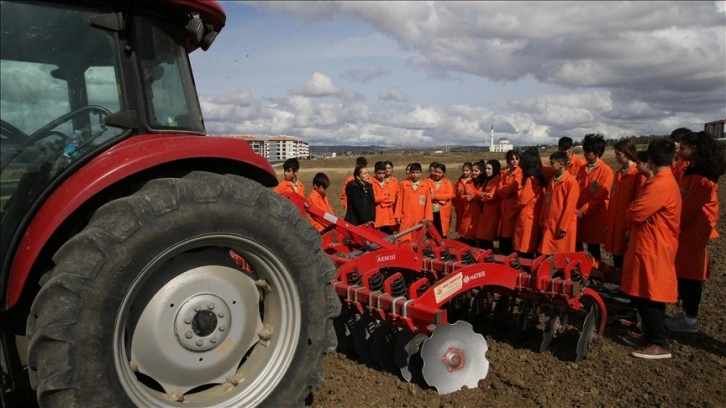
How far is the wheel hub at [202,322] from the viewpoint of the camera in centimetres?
262

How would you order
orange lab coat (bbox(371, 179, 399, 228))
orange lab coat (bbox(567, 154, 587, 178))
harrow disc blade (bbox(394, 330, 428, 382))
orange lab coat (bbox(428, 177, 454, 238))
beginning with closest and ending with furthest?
1. harrow disc blade (bbox(394, 330, 428, 382))
2. orange lab coat (bbox(567, 154, 587, 178))
3. orange lab coat (bbox(428, 177, 454, 238))
4. orange lab coat (bbox(371, 179, 399, 228))

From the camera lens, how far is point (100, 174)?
237cm

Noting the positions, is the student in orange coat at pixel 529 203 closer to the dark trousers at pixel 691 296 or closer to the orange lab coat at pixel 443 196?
the orange lab coat at pixel 443 196

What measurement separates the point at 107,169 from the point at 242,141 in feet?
2.42

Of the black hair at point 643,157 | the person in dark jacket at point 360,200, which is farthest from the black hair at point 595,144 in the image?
the person in dark jacket at point 360,200

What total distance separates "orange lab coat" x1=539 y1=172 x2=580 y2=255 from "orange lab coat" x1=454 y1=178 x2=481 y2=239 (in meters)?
1.55

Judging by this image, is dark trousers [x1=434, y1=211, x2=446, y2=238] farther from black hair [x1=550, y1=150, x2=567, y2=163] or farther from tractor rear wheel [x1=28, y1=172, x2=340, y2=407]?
tractor rear wheel [x1=28, y1=172, x2=340, y2=407]

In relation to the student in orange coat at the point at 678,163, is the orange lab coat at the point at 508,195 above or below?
below

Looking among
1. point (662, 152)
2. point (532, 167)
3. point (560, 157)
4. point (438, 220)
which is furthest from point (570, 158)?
point (662, 152)

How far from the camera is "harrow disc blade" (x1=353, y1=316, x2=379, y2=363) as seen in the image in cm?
448

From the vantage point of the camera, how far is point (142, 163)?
2.44 meters

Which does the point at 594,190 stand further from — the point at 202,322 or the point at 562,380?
the point at 202,322

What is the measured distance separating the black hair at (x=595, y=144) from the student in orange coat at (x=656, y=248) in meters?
1.97

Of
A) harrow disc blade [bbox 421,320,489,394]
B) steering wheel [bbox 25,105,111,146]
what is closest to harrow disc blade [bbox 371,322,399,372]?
harrow disc blade [bbox 421,320,489,394]
